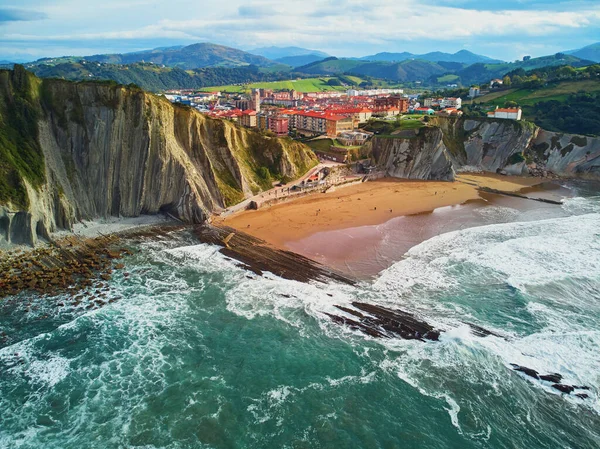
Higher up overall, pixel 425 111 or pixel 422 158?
pixel 425 111

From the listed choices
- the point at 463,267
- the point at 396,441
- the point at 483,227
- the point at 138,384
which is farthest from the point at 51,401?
the point at 483,227

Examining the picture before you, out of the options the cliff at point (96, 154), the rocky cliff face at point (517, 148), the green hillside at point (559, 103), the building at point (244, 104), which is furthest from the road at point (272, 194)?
the building at point (244, 104)

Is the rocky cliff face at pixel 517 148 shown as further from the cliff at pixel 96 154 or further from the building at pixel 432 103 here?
the cliff at pixel 96 154

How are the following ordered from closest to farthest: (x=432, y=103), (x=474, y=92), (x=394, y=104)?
(x=394, y=104) → (x=432, y=103) → (x=474, y=92)

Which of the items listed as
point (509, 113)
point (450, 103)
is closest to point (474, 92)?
point (450, 103)

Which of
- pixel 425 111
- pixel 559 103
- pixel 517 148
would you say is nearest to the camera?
pixel 517 148

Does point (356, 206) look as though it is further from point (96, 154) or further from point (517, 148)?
point (517, 148)

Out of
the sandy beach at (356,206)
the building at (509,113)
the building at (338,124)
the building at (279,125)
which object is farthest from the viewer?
the building at (509,113)

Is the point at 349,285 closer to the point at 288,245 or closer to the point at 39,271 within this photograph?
the point at 288,245
